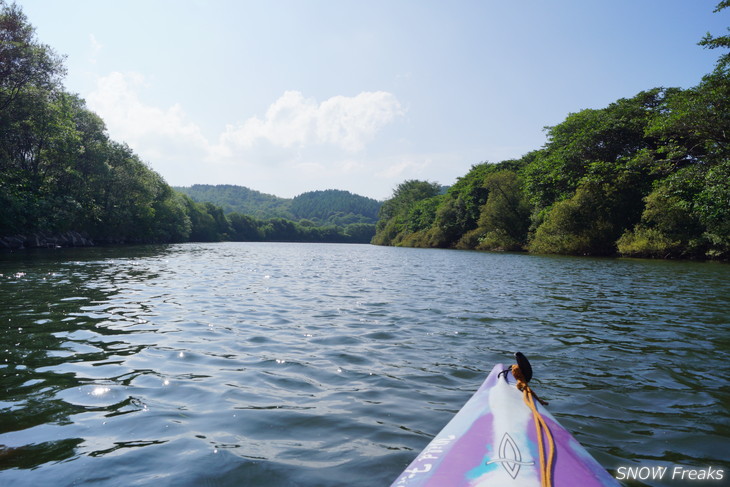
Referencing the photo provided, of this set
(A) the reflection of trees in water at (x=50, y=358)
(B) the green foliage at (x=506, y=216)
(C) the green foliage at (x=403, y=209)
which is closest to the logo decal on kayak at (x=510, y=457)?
(A) the reflection of trees in water at (x=50, y=358)

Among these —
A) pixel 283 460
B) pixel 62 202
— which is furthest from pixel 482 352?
pixel 62 202

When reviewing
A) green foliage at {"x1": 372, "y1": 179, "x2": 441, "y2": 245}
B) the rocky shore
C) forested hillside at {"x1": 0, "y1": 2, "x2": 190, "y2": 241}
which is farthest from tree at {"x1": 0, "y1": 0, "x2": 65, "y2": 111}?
green foliage at {"x1": 372, "y1": 179, "x2": 441, "y2": 245}

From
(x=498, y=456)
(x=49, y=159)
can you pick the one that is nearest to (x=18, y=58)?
(x=49, y=159)

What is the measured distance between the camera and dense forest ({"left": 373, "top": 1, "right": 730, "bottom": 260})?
1040 inches

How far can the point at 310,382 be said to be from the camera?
5.66m

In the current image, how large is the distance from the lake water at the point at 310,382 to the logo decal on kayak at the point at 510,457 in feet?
3.41

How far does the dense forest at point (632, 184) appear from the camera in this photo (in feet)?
86.7

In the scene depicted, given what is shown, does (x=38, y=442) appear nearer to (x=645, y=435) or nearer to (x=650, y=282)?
(x=645, y=435)

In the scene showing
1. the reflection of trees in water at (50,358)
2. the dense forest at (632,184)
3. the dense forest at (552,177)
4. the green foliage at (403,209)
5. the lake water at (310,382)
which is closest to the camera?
the lake water at (310,382)

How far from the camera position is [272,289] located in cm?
1503

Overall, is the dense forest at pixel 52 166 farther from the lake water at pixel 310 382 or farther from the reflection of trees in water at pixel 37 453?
the reflection of trees in water at pixel 37 453

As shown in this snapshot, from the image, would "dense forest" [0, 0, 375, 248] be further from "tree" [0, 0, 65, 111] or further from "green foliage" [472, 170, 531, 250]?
"green foliage" [472, 170, 531, 250]

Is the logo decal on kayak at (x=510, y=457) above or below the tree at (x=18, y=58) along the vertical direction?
below

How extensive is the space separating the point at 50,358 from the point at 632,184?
160 feet
